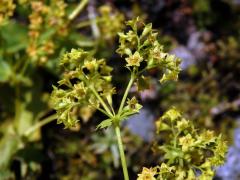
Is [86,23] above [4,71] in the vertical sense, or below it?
above

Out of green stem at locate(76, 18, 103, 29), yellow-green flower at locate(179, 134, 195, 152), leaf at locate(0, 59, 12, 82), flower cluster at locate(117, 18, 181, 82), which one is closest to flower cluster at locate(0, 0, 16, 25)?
leaf at locate(0, 59, 12, 82)

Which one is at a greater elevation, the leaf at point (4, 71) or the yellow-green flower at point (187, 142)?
the leaf at point (4, 71)

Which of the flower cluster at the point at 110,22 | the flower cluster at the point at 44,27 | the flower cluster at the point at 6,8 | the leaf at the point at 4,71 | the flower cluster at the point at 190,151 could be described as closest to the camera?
the flower cluster at the point at 190,151

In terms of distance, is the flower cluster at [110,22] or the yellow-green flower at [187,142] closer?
the yellow-green flower at [187,142]

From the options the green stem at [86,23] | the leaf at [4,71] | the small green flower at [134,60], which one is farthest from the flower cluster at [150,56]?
the green stem at [86,23]

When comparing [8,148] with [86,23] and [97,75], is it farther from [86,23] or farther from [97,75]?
[97,75]

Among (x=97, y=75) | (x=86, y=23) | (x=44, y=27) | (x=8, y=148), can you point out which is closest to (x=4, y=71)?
(x=44, y=27)

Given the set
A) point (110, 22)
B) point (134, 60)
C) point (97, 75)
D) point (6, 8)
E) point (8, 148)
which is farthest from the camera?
point (110, 22)

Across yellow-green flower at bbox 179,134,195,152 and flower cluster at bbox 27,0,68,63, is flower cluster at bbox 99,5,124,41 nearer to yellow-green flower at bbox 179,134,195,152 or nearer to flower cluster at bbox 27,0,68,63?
flower cluster at bbox 27,0,68,63

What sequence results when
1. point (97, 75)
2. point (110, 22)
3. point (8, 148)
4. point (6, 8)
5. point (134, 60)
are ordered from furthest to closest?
point (110, 22)
point (8, 148)
point (6, 8)
point (97, 75)
point (134, 60)

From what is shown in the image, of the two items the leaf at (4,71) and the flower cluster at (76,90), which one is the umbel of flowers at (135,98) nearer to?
the flower cluster at (76,90)
